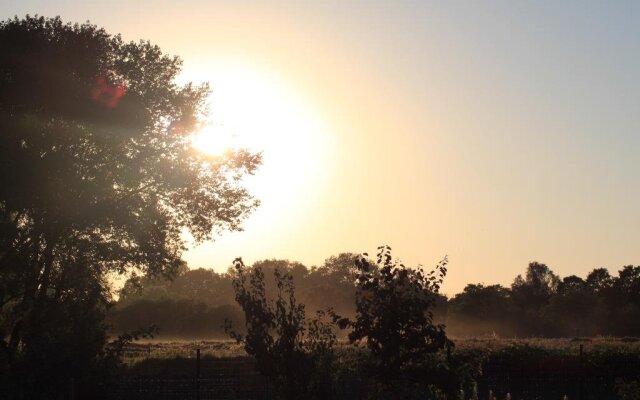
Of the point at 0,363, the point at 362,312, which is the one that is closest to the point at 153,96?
the point at 0,363

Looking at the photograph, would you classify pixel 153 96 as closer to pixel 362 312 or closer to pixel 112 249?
pixel 112 249

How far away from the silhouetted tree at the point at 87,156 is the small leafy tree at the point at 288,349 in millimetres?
15002

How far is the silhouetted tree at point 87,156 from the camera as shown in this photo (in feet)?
96.3

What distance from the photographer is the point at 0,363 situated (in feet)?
62.2

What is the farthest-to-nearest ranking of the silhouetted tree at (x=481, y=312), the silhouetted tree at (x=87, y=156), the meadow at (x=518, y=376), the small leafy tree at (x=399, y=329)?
the silhouetted tree at (x=481, y=312) < the silhouetted tree at (x=87, y=156) < the meadow at (x=518, y=376) < the small leafy tree at (x=399, y=329)

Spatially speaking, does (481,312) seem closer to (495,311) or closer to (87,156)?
(495,311)

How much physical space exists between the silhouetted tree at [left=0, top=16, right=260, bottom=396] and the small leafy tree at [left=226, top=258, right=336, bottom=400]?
591 inches

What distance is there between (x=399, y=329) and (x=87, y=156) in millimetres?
21000

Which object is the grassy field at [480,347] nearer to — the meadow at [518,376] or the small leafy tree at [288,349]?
the meadow at [518,376]

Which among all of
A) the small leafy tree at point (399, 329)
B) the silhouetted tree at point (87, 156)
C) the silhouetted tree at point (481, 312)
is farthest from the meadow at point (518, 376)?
the silhouetted tree at point (481, 312)

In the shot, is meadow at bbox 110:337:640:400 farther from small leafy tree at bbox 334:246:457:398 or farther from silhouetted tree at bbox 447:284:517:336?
silhouetted tree at bbox 447:284:517:336

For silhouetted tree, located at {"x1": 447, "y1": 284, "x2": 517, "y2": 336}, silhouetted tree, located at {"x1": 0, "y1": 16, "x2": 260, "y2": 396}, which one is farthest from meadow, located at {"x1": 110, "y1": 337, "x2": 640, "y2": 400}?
silhouetted tree, located at {"x1": 447, "y1": 284, "x2": 517, "y2": 336}

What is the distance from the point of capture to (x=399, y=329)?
40.7ft

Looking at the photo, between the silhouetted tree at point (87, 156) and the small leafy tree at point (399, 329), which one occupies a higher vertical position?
the silhouetted tree at point (87, 156)
